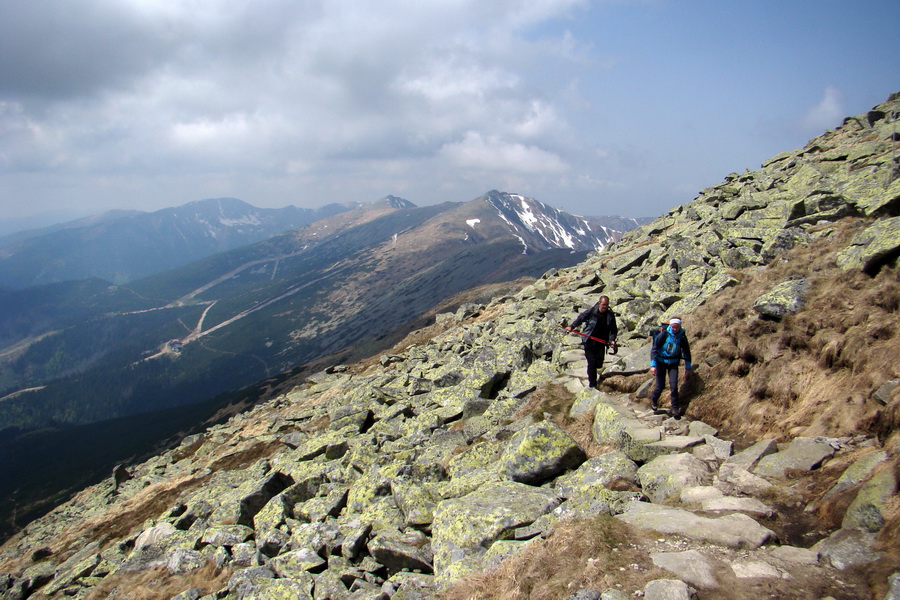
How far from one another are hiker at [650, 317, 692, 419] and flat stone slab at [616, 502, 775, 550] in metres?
5.81

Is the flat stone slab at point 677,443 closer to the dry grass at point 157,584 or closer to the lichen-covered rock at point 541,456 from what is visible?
the lichen-covered rock at point 541,456

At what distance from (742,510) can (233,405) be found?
16323 cm

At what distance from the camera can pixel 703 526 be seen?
25.5 ft

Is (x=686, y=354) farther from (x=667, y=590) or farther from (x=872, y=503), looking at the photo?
(x=667, y=590)

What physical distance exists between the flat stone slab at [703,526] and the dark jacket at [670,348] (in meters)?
6.43

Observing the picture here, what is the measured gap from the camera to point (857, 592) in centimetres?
568

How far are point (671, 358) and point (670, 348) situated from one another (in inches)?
13.9

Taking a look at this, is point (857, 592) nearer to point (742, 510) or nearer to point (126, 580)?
point (742, 510)

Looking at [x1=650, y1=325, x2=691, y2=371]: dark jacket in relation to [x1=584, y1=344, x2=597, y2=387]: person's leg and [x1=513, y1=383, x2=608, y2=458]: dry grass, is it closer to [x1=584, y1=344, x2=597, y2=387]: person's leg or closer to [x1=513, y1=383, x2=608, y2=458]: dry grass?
[x1=584, y1=344, x2=597, y2=387]: person's leg

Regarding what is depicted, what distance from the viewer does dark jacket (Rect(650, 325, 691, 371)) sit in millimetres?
14094

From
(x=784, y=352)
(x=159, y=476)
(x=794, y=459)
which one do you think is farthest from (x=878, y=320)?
(x=159, y=476)

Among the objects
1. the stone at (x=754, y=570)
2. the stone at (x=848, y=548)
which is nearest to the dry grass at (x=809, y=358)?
the stone at (x=848, y=548)

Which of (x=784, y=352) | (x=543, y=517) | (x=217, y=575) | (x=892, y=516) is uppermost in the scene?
(x=784, y=352)

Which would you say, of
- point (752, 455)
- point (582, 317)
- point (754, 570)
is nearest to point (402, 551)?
point (754, 570)
